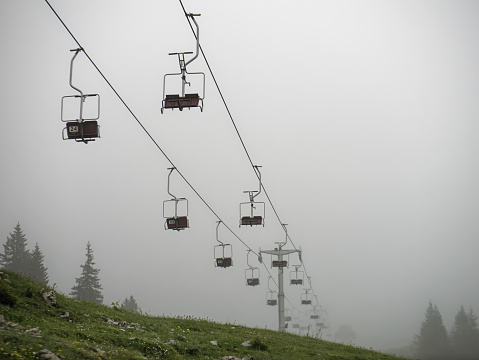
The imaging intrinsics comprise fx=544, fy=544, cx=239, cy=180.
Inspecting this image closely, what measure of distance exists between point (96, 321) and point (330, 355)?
11.6 meters

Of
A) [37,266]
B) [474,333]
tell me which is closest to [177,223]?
[37,266]

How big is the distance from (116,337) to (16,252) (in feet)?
258

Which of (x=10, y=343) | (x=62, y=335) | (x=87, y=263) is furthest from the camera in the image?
(x=87, y=263)

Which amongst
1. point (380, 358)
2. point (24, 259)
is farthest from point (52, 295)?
point (24, 259)

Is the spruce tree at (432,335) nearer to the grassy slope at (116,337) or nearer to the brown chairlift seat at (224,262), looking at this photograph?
the brown chairlift seat at (224,262)

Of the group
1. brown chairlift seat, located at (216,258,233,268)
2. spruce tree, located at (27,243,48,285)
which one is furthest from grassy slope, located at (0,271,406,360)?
spruce tree, located at (27,243,48,285)

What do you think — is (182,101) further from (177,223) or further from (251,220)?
(251,220)

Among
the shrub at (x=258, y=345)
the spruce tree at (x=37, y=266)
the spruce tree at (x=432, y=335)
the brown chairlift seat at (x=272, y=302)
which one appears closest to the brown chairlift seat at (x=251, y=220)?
the shrub at (x=258, y=345)

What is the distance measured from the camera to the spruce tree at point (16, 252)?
88338 millimetres

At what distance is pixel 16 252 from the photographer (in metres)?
91.9

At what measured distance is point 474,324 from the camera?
104 metres

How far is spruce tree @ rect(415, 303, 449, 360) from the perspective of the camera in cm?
9688

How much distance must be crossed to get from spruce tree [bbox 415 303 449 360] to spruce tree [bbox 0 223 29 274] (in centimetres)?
6945

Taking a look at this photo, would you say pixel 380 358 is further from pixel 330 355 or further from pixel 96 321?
pixel 96 321
